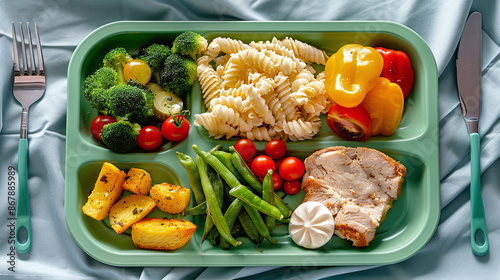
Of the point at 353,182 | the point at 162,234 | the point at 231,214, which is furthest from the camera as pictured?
the point at 353,182

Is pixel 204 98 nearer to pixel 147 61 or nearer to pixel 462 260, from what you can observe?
→ pixel 147 61

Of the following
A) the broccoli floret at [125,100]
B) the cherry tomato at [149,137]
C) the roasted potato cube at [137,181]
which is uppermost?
the broccoli floret at [125,100]

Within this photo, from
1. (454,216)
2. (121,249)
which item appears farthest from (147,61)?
(454,216)

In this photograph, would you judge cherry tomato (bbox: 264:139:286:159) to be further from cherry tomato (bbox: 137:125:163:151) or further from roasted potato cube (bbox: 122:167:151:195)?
roasted potato cube (bbox: 122:167:151:195)

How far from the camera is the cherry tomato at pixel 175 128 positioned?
3.53 m

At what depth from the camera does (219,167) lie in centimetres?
355

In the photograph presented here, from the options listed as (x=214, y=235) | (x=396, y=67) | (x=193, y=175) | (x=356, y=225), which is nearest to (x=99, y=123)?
(x=193, y=175)

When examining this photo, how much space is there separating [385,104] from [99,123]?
7.28 ft

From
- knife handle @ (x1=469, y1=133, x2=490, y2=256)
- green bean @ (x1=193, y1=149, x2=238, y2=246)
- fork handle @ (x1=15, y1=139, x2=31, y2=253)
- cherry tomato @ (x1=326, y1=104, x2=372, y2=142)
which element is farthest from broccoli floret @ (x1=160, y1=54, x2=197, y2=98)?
knife handle @ (x1=469, y1=133, x2=490, y2=256)

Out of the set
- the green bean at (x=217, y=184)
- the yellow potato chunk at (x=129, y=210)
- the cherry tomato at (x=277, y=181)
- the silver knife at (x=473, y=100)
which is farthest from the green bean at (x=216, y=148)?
the silver knife at (x=473, y=100)

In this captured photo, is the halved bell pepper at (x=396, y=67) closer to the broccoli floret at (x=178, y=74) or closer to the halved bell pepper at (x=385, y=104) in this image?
the halved bell pepper at (x=385, y=104)

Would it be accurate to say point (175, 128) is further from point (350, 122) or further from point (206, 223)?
point (350, 122)

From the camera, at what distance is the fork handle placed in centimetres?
366

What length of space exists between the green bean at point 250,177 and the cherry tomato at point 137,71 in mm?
920
